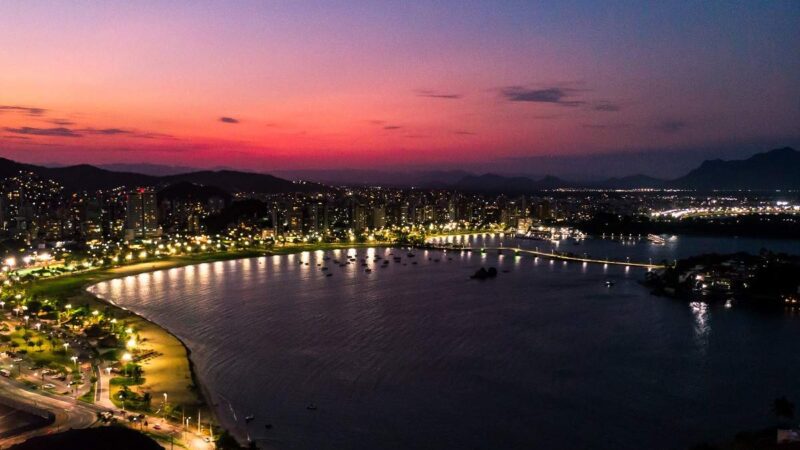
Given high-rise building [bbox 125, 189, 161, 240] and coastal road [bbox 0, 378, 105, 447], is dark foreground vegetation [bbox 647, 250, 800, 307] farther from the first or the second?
high-rise building [bbox 125, 189, 161, 240]

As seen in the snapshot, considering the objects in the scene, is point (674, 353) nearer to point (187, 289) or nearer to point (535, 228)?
point (187, 289)

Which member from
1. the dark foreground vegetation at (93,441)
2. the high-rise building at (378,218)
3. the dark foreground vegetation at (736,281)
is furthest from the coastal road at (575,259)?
the dark foreground vegetation at (93,441)

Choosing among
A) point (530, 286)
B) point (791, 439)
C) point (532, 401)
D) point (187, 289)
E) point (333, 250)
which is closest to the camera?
point (791, 439)

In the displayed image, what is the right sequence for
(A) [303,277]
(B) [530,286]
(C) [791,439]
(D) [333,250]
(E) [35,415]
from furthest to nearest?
(D) [333,250] → (A) [303,277] → (B) [530,286] → (E) [35,415] → (C) [791,439]

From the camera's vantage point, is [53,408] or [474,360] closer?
[53,408]

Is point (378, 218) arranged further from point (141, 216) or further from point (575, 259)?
point (575, 259)

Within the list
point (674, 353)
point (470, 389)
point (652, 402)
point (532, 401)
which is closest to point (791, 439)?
point (652, 402)

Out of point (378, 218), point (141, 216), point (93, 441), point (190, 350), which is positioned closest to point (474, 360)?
Answer: point (190, 350)
